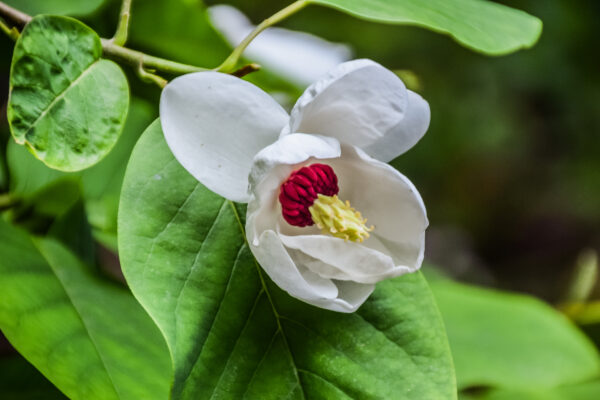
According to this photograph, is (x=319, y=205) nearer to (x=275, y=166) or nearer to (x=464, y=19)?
(x=275, y=166)

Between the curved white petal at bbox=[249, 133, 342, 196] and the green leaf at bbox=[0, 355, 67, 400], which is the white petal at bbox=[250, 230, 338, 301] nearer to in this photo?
the curved white petal at bbox=[249, 133, 342, 196]

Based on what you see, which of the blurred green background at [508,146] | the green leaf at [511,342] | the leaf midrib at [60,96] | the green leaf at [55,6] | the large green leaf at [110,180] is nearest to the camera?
the leaf midrib at [60,96]

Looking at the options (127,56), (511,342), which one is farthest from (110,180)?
(511,342)

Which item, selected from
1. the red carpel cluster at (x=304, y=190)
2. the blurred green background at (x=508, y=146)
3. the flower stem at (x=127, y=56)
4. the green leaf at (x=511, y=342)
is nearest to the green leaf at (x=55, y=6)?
the flower stem at (x=127, y=56)

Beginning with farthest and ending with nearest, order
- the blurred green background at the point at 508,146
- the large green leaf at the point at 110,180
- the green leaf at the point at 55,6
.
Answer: the blurred green background at the point at 508,146, the large green leaf at the point at 110,180, the green leaf at the point at 55,6

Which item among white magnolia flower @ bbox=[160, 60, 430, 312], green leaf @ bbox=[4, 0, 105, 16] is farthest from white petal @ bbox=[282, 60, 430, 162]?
green leaf @ bbox=[4, 0, 105, 16]

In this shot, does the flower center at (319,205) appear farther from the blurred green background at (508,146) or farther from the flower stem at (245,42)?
the blurred green background at (508,146)

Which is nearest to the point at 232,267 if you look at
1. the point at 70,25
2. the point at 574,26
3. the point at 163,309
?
the point at 163,309
